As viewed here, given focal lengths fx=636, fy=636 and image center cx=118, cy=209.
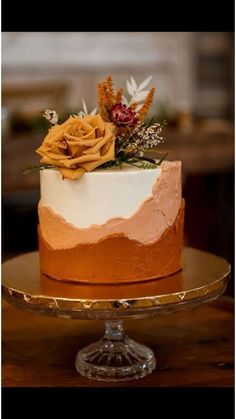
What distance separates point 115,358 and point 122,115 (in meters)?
0.59

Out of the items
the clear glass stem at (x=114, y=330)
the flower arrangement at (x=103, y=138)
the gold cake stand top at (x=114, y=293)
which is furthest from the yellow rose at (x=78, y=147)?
the clear glass stem at (x=114, y=330)

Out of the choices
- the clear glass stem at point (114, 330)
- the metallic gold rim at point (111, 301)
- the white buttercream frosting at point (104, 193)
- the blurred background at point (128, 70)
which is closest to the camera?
the metallic gold rim at point (111, 301)

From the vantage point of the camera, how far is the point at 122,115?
4.83ft

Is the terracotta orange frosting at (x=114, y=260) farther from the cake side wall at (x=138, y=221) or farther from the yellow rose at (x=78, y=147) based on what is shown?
the yellow rose at (x=78, y=147)

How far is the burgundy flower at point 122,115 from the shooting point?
1.47m

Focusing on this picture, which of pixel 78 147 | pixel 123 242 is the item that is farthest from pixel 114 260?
pixel 78 147

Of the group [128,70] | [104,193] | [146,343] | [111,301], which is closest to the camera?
[111,301]

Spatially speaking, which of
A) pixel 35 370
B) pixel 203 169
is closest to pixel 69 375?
pixel 35 370

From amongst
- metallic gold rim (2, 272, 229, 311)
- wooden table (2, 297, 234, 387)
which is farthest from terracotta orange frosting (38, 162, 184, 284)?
wooden table (2, 297, 234, 387)

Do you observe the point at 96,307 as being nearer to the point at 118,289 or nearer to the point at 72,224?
the point at 118,289

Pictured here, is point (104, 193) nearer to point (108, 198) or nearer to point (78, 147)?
point (108, 198)

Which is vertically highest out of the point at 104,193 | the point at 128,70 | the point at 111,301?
the point at 128,70

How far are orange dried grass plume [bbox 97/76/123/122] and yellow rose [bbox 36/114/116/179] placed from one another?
88 millimetres

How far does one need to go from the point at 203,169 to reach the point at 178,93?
3138 mm
